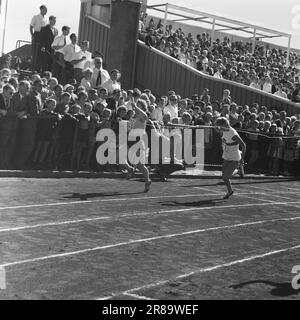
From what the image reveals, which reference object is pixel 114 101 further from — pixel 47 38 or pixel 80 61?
pixel 47 38

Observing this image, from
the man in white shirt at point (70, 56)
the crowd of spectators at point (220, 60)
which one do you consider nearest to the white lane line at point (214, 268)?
the man in white shirt at point (70, 56)

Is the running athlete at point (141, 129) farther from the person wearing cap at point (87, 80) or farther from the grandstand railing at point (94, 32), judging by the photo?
the grandstand railing at point (94, 32)

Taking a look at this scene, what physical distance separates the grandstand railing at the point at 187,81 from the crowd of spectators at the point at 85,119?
8.25ft

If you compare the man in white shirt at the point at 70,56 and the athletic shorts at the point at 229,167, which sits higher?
the man in white shirt at the point at 70,56

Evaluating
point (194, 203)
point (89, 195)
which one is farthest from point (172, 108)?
point (89, 195)

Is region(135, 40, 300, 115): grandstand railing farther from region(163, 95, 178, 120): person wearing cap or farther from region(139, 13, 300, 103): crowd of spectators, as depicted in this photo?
region(163, 95, 178, 120): person wearing cap

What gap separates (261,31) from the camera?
32.9 meters

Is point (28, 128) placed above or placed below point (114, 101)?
below

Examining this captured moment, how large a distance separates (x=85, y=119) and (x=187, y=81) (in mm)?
10186

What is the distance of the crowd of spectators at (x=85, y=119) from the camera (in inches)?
623

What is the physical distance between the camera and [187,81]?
2647 cm
